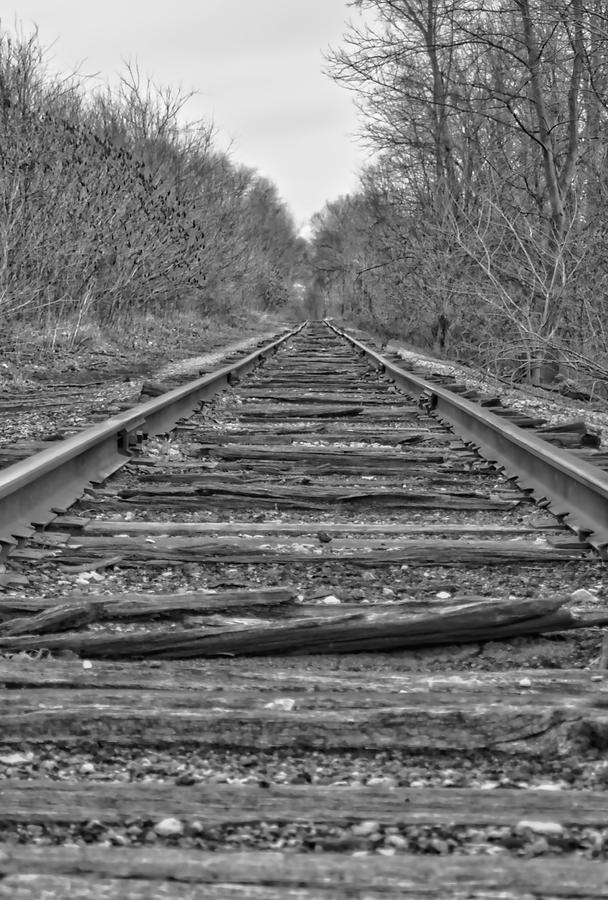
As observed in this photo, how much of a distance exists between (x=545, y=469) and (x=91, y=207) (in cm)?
1170

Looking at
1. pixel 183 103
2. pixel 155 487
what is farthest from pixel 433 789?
pixel 183 103

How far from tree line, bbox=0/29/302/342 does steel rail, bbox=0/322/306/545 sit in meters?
4.49

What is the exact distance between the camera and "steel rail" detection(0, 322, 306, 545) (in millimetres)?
3559

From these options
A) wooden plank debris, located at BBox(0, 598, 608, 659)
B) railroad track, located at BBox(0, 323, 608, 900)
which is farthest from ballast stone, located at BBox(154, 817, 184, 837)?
wooden plank debris, located at BBox(0, 598, 608, 659)

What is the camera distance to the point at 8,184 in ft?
39.0

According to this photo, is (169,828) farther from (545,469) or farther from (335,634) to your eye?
(545,469)

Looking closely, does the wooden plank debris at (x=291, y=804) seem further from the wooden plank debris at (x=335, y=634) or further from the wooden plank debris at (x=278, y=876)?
the wooden plank debris at (x=335, y=634)

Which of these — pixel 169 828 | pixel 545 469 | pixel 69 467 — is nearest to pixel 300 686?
pixel 169 828

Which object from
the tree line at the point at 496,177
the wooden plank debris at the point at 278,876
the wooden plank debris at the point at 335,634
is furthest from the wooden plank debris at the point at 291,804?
the tree line at the point at 496,177

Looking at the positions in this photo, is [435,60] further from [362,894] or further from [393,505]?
[362,894]

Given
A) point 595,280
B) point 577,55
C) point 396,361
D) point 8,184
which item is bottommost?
point 396,361

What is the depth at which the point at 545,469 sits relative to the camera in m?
4.47

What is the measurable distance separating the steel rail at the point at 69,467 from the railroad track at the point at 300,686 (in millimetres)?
24

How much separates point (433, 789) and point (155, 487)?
2991 mm
